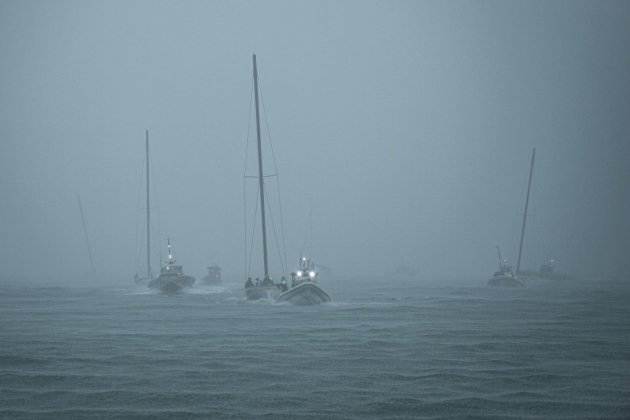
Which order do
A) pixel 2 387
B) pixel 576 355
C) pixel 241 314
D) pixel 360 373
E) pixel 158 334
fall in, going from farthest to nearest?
pixel 241 314 → pixel 158 334 → pixel 576 355 → pixel 360 373 → pixel 2 387

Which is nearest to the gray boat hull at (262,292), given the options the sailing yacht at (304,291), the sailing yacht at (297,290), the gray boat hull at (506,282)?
the sailing yacht at (297,290)

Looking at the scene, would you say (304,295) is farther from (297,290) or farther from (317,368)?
(317,368)

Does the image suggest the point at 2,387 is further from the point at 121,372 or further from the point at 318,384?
the point at 318,384

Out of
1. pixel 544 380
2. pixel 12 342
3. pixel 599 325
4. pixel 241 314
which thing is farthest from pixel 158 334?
pixel 599 325

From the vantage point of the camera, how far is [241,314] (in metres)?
48.2

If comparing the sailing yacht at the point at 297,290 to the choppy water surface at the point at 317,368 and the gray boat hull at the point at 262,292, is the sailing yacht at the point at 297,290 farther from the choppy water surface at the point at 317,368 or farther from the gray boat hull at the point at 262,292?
the choppy water surface at the point at 317,368

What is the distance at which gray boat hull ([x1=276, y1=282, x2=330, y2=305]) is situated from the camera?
55531 millimetres

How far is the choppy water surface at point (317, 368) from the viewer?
15758 mm

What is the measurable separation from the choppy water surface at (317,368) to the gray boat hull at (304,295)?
12514 millimetres

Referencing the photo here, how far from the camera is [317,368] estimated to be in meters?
22.0

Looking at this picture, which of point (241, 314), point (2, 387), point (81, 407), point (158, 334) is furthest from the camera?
point (241, 314)

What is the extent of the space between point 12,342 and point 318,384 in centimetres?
2084

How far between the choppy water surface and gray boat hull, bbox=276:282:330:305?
41.1 ft

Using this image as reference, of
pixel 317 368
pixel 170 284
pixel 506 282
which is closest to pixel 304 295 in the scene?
pixel 317 368
